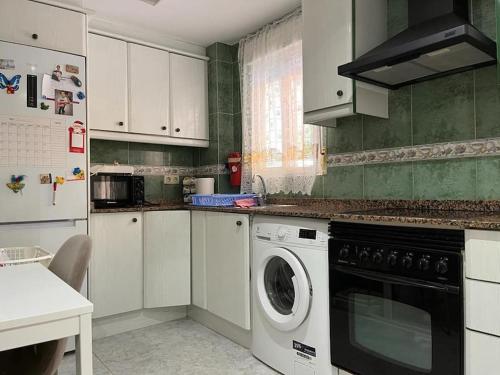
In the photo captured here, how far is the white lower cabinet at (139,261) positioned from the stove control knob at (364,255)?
1626 mm

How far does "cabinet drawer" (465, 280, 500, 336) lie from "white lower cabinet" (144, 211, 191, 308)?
2.07 meters

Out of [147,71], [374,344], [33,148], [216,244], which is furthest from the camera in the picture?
[147,71]

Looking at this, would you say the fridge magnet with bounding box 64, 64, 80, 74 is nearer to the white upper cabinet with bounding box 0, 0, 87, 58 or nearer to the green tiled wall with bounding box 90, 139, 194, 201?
the white upper cabinet with bounding box 0, 0, 87, 58

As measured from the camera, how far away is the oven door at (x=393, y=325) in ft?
4.64

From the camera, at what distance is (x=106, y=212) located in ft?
8.82

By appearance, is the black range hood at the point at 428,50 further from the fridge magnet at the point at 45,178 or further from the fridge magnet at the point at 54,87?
the fridge magnet at the point at 45,178

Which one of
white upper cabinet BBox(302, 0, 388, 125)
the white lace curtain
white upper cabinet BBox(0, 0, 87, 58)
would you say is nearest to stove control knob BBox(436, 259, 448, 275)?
white upper cabinet BBox(302, 0, 388, 125)

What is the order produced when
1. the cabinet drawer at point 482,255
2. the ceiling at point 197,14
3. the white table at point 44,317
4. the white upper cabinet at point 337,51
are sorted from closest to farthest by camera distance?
1. the white table at point 44,317
2. the cabinet drawer at point 482,255
3. the white upper cabinet at point 337,51
4. the ceiling at point 197,14

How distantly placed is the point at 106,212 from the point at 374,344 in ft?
6.39

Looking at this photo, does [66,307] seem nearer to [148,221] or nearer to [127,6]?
[148,221]

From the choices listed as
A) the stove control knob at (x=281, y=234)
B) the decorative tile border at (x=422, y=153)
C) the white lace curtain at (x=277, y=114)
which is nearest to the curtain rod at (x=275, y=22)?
the white lace curtain at (x=277, y=114)

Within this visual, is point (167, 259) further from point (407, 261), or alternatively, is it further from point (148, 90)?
point (407, 261)

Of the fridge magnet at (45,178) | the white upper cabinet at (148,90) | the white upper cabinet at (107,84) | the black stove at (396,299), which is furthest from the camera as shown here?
the white upper cabinet at (148,90)

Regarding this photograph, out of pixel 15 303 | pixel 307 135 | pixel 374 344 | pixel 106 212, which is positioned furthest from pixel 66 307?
pixel 307 135
